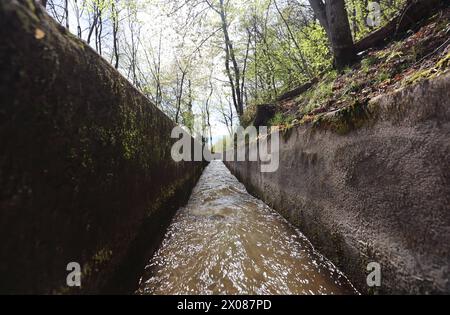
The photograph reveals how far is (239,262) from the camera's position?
252 centimetres

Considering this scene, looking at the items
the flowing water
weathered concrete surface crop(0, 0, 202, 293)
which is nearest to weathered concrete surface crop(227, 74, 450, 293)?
the flowing water

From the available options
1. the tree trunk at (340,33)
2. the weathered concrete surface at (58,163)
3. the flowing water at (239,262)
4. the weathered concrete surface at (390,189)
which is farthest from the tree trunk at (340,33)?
the weathered concrete surface at (58,163)

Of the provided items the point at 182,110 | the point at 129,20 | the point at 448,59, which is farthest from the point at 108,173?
the point at 182,110

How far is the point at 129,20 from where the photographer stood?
1869 cm

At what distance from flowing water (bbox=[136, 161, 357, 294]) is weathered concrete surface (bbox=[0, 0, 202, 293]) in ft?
1.57

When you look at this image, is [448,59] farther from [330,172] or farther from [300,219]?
[300,219]

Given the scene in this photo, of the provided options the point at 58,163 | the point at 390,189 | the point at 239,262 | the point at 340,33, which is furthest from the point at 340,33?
the point at 58,163

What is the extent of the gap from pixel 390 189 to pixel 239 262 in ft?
5.35

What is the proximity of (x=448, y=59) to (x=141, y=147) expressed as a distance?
9.21ft

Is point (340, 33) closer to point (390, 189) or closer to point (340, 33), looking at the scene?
point (340, 33)

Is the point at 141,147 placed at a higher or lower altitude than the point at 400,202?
higher

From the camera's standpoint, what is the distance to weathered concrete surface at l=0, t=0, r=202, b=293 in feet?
3.33

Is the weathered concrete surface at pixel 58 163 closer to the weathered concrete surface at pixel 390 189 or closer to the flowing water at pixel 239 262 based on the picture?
the flowing water at pixel 239 262

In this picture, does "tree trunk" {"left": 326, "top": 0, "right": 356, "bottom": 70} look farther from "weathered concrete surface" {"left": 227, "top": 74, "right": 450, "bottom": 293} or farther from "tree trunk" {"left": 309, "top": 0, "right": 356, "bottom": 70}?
"weathered concrete surface" {"left": 227, "top": 74, "right": 450, "bottom": 293}
